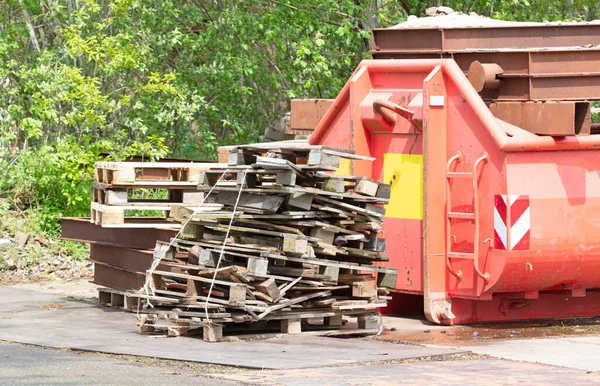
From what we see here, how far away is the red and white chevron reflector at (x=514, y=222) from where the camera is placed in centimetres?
963

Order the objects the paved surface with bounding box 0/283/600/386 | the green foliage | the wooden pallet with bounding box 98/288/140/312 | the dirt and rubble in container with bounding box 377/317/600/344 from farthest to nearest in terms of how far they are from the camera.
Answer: the green foliage, the wooden pallet with bounding box 98/288/140/312, the dirt and rubble in container with bounding box 377/317/600/344, the paved surface with bounding box 0/283/600/386

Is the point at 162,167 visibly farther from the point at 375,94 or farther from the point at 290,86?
the point at 290,86

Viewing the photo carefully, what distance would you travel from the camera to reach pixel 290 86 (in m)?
17.2

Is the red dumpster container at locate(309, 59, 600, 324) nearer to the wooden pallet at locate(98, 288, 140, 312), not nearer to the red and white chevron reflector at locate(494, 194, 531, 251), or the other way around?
the red and white chevron reflector at locate(494, 194, 531, 251)

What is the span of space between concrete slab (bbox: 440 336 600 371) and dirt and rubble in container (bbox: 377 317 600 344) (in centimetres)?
28

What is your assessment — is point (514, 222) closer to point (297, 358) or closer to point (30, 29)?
point (297, 358)

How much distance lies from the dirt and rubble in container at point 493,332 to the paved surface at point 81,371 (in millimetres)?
2353

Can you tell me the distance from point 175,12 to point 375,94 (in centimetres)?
670

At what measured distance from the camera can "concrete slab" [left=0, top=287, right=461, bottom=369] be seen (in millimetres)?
8203

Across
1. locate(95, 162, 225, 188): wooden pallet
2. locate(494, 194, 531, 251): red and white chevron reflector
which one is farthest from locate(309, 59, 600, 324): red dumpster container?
locate(95, 162, 225, 188): wooden pallet

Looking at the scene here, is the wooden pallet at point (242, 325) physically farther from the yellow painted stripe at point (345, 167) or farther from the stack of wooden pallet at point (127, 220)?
the yellow painted stripe at point (345, 167)

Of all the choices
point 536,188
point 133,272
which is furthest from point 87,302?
point 536,188

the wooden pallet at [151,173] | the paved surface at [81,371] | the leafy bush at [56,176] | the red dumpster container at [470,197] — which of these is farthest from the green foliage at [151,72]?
the paved surface at [81,371]

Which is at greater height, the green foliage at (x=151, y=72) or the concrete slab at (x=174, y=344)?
the green foliage at (x=151, y=72)
